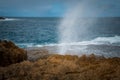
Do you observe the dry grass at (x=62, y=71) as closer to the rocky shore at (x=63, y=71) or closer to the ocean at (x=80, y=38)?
the rocky shore at (x=63, y=71)

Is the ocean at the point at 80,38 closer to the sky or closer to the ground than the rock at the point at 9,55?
closer to the ground

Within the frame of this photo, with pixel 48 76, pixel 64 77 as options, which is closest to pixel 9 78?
pixel 48 76

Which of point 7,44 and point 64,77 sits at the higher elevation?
point 7,44

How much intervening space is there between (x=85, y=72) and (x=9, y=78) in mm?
3919

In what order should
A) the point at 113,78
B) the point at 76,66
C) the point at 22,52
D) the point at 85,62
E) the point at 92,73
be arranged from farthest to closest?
the point at 22,52
the point at 85,62
the point at 76,66
the point at 92,73
the point at 113,78

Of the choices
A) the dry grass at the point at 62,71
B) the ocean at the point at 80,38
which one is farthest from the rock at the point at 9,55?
the ocean at the point at 80,38

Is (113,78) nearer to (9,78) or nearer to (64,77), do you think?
(64,77)

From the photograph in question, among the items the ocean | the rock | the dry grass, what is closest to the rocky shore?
the dry grass

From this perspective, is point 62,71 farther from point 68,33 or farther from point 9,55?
point 68,33

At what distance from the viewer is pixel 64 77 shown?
36.4 feet

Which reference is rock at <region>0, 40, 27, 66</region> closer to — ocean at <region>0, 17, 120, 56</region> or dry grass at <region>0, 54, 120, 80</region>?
dry grass at <region>0, 54, 120, 80</region>

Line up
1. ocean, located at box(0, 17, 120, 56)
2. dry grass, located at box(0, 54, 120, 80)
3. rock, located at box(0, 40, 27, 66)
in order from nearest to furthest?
dry grass, located at box(0, 54, 120, 80)
rock, located at box(0, 40, 27, 66)
ocean, located at box(0, 17, 120, 56)

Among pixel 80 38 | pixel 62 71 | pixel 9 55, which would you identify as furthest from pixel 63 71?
pixel 80 38

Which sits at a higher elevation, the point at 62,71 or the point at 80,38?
the point at 62,71
